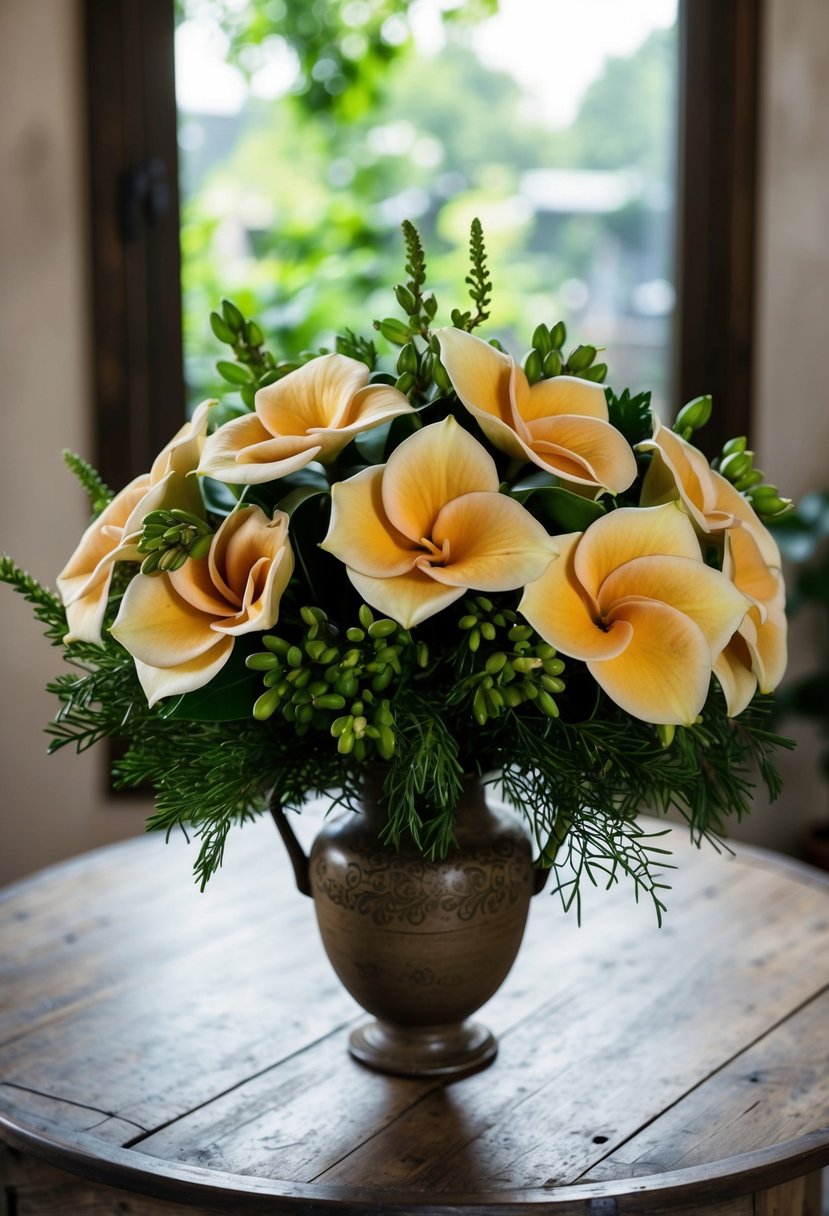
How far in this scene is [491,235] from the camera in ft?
8.92

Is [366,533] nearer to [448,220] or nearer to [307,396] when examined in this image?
[307,396]

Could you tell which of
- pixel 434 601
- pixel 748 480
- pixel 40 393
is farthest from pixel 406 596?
pixel 40 393

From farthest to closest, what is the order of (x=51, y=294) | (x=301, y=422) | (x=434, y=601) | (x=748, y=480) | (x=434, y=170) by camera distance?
(x=434, y=170) → (x=51, y=294) → (x=748, y=480) → (x=301, y=422) → (x=434, y=601)

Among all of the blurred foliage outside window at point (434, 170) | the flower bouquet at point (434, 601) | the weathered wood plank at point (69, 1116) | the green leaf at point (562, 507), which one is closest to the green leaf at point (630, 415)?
the flower bouquet at point (434, 601)

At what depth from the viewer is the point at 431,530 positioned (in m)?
0.76

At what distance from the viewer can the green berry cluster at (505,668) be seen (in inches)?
29.2

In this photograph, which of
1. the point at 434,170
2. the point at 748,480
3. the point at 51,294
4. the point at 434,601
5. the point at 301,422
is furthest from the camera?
the point at 434,170

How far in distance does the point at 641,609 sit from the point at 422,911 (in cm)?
28

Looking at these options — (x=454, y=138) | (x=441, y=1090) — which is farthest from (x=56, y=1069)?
(x=454, y=138)

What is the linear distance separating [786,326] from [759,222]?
210 mm

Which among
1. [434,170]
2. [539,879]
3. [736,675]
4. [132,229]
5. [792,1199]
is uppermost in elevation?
[434,170]

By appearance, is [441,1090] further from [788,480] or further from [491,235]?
[491,235]

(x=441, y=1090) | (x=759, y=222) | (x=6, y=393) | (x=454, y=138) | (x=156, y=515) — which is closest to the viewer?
(x=156, y=515)

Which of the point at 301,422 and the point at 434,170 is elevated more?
the point at 434,170
